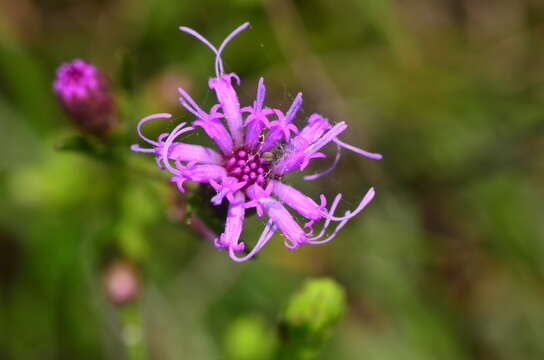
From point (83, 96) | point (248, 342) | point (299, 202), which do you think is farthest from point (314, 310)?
point (83, 96)

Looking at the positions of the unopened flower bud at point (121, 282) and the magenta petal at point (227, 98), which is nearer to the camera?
the magenta petal at point (227, 98)

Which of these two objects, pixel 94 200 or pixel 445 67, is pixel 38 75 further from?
pixel 445 67

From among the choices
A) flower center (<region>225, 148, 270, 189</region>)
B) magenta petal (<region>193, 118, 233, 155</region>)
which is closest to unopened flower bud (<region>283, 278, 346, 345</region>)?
flower center (<region>225, 148, 270, 189</region>)

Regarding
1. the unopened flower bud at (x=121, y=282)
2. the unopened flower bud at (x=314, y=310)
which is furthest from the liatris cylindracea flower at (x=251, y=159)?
the unopened flower bud at (x=121, y=282)

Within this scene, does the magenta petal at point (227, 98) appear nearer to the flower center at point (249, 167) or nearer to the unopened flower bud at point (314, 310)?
the flower center at point (249, 167)

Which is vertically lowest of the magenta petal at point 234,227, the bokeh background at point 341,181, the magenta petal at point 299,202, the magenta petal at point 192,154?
the bokeh background at point 341,181

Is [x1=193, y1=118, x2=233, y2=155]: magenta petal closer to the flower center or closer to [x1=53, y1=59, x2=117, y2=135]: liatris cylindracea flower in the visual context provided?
the flower center
